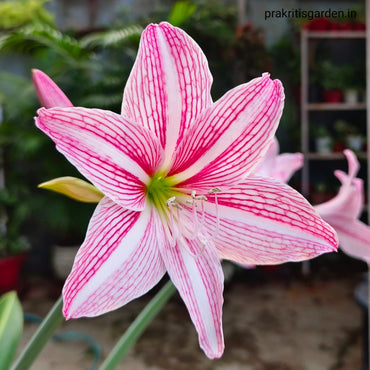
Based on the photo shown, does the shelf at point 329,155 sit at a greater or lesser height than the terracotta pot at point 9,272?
greater

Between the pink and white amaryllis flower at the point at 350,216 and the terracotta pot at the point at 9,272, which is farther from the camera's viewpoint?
the terracotta pot at the point at 9,272

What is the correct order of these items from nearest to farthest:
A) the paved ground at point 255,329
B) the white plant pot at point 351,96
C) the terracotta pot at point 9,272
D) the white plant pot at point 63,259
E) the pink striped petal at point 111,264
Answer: the pink striped petal at point 111,264 → the paved ground at point 255,329 → the terracotta pot at point 9,272 → the white plant pot at point 63,259 → the white plant pot at point 351,96

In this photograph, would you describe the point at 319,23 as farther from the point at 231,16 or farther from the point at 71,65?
the point at 71,65

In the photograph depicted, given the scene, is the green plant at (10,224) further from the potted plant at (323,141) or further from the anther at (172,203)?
the anther at (172,203)

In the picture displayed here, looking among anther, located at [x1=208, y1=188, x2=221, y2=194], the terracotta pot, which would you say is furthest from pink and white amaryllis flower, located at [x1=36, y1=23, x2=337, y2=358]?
the terracotta pot

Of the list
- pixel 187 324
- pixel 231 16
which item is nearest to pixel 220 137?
pixel 187 324

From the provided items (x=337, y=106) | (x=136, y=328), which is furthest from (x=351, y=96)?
(x=136, y=328)

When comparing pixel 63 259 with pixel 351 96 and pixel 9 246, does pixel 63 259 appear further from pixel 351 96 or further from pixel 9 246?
pixel 351 96

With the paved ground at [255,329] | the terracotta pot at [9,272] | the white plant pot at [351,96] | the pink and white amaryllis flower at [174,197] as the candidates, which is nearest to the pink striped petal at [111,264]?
the pink and white amaryllis flower at [174,197]
